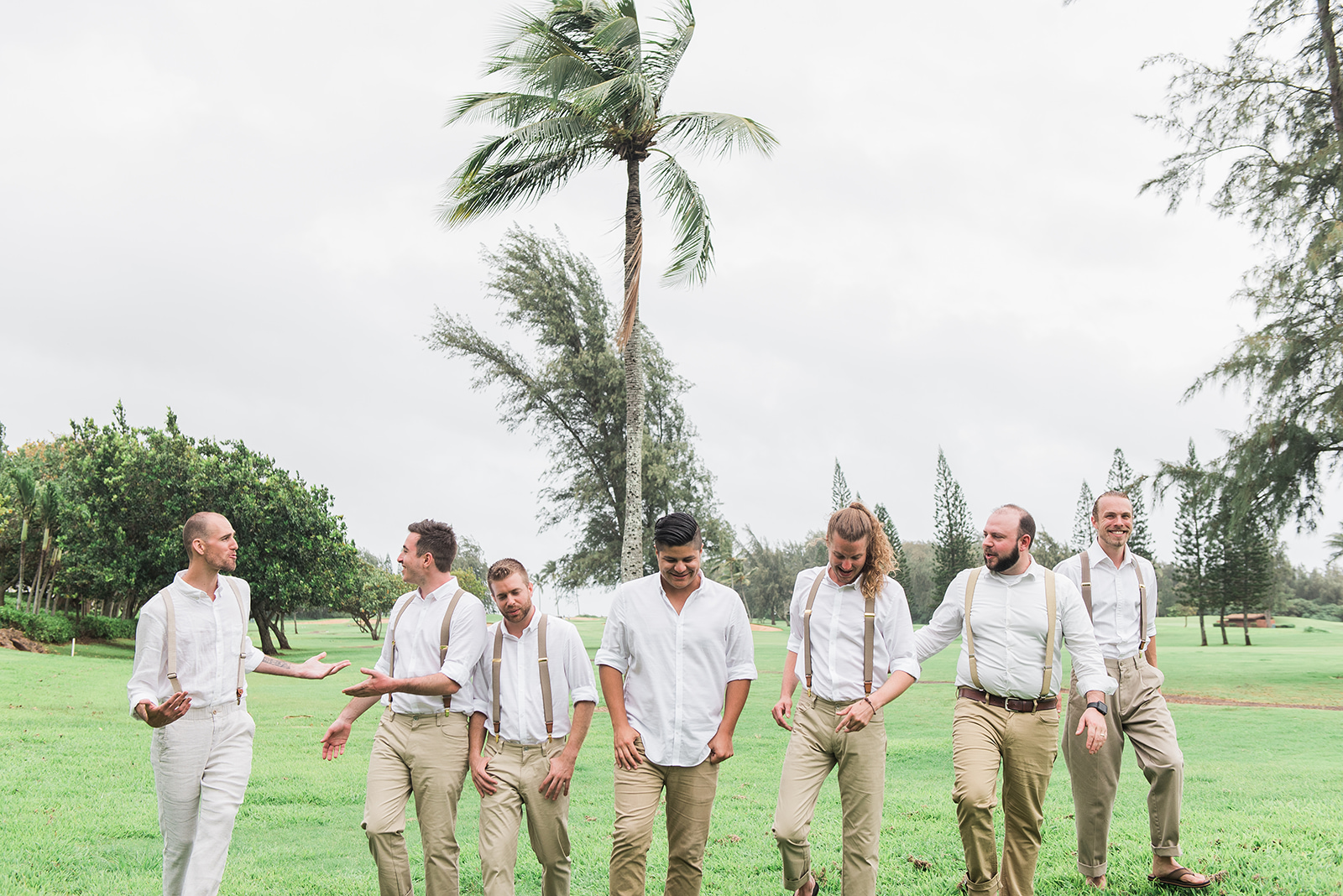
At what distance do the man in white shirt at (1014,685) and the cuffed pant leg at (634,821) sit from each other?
172cm

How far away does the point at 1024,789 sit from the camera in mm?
5527

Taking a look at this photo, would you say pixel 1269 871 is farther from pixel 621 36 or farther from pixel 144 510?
pixel 144 510

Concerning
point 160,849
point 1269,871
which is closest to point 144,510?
point 160,849

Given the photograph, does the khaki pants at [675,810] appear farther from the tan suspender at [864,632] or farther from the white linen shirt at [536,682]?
the tan suspender at [864,632]

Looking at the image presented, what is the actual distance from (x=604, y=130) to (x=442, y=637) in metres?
14.1

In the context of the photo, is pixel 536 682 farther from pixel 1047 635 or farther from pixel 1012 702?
pixel 1047 635

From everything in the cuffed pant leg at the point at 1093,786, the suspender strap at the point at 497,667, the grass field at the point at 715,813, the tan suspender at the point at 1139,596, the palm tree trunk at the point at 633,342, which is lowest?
the grass field at the point at 715,813

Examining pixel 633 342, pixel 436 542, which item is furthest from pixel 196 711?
pixel 633 342

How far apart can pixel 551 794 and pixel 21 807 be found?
7.20 meters

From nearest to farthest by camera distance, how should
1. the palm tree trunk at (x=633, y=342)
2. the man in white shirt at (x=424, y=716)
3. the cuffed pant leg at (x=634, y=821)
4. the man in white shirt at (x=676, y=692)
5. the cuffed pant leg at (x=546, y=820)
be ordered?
the cuffed pant leg at (x=634, y=821)
the man in white shirt at (x=676, y=692)
the cuffed pant leg at (x=546, y=820)
the man in white shirt at (x=424, y=716)
the palm tree trunk at (x=633, y=342)

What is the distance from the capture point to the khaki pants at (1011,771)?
540cm

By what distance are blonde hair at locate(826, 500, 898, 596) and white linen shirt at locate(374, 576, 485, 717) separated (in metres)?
2.03

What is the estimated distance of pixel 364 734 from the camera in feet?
56.7

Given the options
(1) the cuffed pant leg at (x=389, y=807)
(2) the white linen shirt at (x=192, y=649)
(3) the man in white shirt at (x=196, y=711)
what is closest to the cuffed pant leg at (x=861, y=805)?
(1) the cuffed pant leg at (x=389, y=807)
